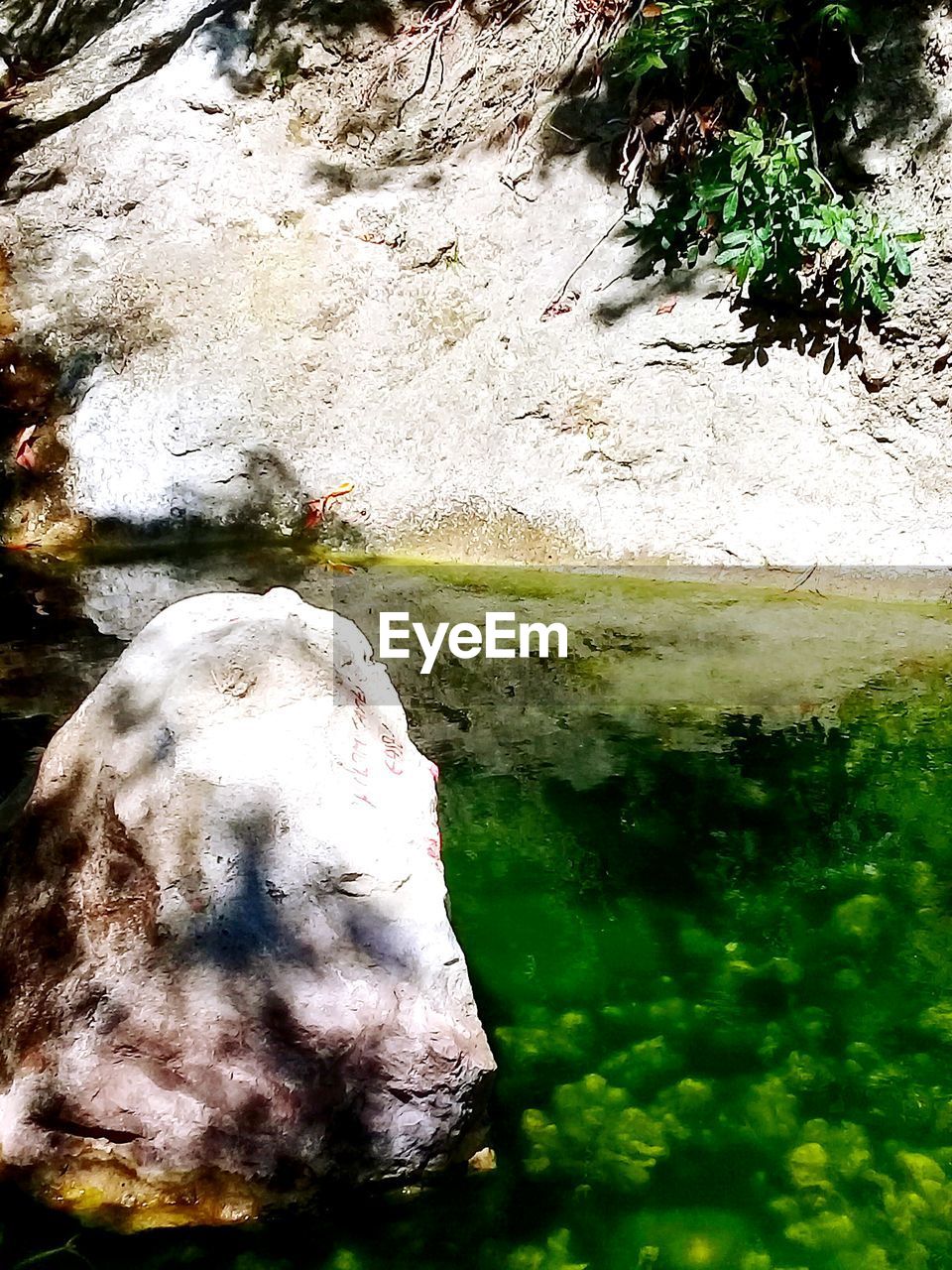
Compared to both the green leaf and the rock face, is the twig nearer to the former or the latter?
the green leaf

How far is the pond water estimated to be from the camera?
6.70 ft

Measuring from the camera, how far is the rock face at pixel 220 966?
2.00 meters

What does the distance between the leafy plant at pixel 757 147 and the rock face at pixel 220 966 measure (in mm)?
4232

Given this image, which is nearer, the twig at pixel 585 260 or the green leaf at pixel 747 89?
the green leaf at pixel 747 89

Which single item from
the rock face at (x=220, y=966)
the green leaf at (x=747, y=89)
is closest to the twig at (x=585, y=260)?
the green leaf at (x=747, y=89)

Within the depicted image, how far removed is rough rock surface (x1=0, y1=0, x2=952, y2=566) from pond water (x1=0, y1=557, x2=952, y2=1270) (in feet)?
3.20

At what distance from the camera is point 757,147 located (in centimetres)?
560

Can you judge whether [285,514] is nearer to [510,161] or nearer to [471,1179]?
[510,161]

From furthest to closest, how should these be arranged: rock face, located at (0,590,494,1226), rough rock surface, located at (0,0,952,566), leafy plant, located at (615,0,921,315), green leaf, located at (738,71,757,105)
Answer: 1. rough rock surface, located at (0,0,952,566)
2. green leaf, located at (738,71,757,105)
3. leafy plant, located at (615,0,921,315)
4. rock face, located at (0,590,494,1226)

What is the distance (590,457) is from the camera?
626 centimetres

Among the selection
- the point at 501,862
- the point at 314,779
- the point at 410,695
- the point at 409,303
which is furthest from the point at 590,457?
the point at 314,779

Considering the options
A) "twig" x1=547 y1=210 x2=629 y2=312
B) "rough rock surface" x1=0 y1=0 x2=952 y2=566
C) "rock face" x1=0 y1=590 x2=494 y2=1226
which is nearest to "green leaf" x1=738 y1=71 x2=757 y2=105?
"rough rock surface" x1=0 y1=0 x2=952 y2=566

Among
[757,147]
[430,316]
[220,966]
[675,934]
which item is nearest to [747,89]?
[757,147]

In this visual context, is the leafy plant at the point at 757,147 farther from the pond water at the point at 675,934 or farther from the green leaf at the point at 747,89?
the pond water at the point at 675,934
